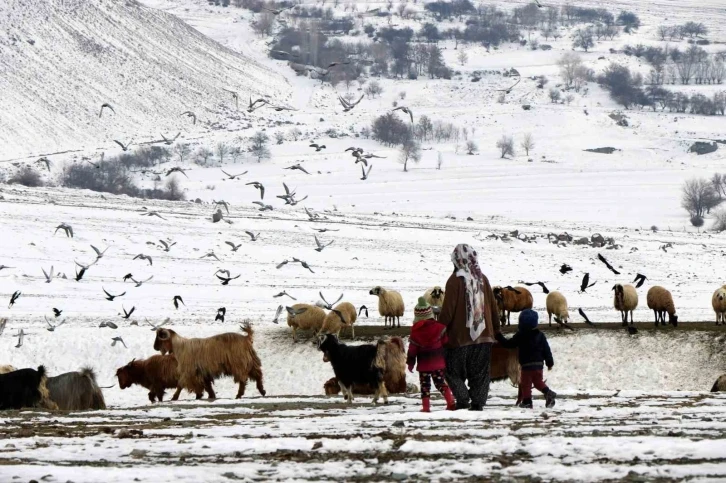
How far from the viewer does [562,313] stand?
3200cm

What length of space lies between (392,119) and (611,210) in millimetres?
51162

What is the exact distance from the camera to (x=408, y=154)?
382ft

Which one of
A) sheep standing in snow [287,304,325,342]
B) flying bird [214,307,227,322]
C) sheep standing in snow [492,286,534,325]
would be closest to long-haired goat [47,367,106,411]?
sheep standing in snow [287,304,325,342]

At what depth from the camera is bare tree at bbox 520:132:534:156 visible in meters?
130

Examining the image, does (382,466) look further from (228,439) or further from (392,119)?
(392,119)

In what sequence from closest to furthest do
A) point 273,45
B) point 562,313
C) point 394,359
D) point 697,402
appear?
point 697,402 < point 394,359 < point 562,313 < point 273,45

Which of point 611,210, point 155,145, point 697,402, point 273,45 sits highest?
point 273,45

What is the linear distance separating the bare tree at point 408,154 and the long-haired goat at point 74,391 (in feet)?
304

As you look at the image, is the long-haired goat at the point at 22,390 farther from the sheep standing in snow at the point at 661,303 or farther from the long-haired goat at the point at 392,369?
the sheep standing in snow at the point at 661,303

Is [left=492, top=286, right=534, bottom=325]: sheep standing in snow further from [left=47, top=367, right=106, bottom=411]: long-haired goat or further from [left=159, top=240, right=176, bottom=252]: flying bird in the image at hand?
[left=159, top=240, right=176, bottom=252]: flying bird

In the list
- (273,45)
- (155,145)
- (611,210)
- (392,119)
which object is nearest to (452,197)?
(611,210)

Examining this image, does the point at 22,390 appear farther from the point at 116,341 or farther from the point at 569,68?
the point at 569,68

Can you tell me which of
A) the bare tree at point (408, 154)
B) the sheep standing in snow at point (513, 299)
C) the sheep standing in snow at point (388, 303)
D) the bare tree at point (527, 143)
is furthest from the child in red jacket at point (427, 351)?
the bare tree at point (527, 143)

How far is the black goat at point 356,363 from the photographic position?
1656cm
